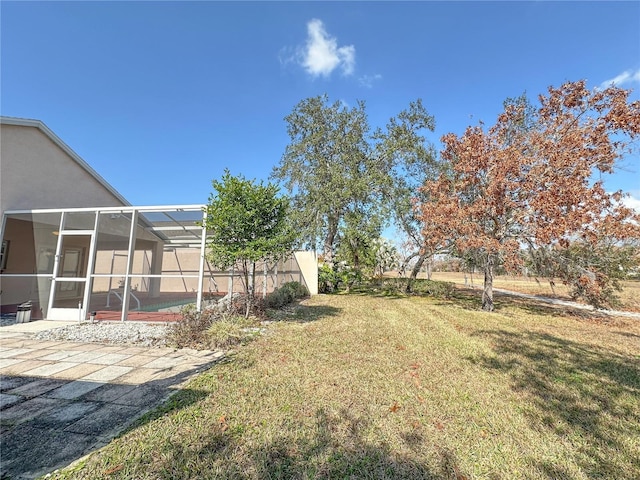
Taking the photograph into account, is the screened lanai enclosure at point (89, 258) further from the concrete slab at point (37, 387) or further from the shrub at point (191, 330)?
the concrete slab at point (37, 387)

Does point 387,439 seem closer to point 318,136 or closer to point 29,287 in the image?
point 29,287

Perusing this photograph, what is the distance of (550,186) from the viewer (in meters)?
9.27

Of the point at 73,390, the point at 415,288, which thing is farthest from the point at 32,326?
the point at 415,288

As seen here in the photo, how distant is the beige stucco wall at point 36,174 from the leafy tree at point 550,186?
13.4 m

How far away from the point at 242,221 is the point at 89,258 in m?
5.00

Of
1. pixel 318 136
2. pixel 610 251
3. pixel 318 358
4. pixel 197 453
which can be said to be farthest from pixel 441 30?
pixel 197 453

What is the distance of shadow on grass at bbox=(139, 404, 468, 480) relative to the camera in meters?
2.12

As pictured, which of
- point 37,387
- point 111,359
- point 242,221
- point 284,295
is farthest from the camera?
point 284,295

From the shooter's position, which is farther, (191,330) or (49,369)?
(191,330)

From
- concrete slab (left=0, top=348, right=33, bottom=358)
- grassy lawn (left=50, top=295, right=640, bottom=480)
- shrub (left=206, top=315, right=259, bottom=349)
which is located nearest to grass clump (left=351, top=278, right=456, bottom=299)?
grassy lawn (left=50, top=295, right=640, bottom=480)

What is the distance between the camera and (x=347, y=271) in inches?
695

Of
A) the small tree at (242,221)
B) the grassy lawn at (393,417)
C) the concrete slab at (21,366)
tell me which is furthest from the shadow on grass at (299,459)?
the small tree at (242,221)

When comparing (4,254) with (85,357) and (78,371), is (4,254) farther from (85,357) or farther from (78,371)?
(78,371)

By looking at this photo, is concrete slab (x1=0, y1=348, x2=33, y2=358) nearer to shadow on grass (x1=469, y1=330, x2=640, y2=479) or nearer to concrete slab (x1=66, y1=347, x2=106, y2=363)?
concrete slab (x1=66, y1=347, x2=106, y2=363)
